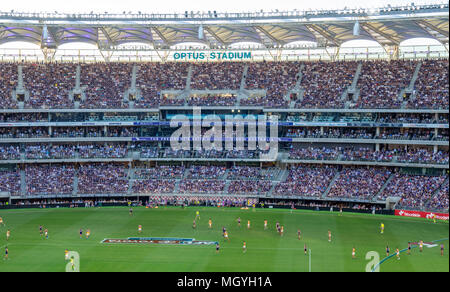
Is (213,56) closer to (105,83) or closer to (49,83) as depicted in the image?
(105,83)

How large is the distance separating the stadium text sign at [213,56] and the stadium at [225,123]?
43 cm

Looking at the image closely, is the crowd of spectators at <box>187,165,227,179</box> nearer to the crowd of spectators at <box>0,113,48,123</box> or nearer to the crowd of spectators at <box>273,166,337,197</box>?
the crowd of spectators at <box>273,166,337,197</box>

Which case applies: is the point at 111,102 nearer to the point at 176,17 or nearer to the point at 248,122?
the point at 176,17

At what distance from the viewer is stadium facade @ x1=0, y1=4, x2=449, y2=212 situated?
63625 millimetres

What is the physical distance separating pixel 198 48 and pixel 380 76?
27749 millimetres

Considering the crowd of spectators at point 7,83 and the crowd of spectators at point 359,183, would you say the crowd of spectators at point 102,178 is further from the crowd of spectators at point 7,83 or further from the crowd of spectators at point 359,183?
the crowd of spectators at point 359,183

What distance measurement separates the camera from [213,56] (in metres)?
79.6

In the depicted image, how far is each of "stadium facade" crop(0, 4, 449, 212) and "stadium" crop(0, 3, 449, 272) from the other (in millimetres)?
227

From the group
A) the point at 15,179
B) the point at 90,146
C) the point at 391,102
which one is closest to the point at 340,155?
the point at 391,102

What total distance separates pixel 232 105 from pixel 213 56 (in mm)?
11185

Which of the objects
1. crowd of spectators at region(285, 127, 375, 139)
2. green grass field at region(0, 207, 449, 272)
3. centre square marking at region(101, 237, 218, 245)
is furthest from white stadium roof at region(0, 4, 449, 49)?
centre square marking at region(101, 237, 218, 245)

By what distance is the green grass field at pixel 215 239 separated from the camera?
37094 mm

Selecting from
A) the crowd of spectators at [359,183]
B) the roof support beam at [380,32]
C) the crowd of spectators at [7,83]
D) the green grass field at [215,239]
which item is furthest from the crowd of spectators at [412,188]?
the crowd of spectators at [7,83]

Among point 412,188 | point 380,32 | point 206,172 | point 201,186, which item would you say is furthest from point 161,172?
point 380,32
